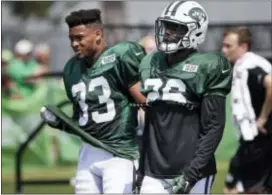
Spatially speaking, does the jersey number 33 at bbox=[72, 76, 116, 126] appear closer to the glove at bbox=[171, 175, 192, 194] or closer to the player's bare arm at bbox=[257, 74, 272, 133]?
the glove at bbox=[171, 175, 192, 194]

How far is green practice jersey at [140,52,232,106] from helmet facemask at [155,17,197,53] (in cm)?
10

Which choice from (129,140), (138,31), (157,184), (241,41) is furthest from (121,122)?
(138,31)

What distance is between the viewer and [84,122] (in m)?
7.43

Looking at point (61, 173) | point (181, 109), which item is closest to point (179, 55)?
point (181, 109)

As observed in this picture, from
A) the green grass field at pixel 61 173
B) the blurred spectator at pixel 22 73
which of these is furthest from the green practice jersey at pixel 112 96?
the blurred spectator at pixel 22 73

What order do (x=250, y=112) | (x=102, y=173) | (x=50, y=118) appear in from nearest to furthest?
(x=102, y=173) → (x=50, y=118) → (x=250, y=112)

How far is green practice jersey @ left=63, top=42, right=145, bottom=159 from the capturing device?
726cm

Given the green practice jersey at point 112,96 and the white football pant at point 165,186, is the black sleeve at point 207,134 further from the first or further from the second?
the green practice jersey at point 112,96

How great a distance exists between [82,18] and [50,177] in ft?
23.8

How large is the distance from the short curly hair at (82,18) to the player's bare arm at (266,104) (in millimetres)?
2899

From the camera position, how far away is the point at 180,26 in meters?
6.61

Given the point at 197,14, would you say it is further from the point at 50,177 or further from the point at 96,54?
the point at 50,177

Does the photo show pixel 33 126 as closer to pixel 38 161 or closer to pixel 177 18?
pixel 38 161

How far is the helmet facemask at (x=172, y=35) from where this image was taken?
6.56 meters
